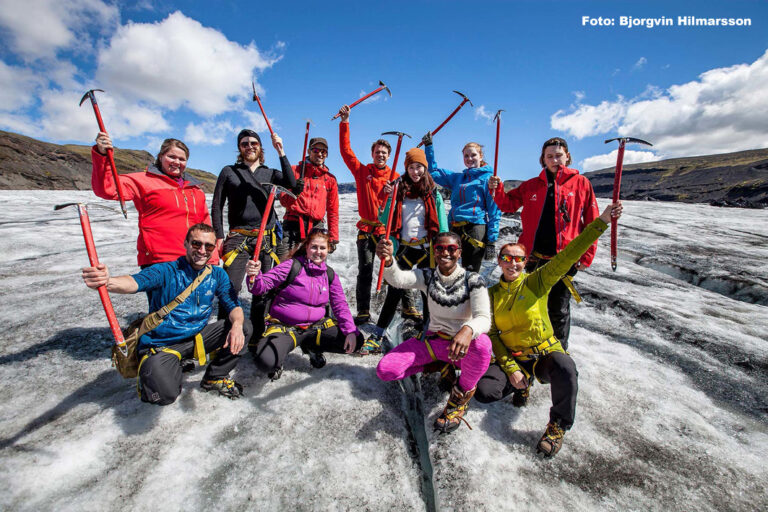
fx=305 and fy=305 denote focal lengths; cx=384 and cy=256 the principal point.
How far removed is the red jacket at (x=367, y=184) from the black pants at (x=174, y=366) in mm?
1954

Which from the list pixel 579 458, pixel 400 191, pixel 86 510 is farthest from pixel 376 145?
pixel 86 510

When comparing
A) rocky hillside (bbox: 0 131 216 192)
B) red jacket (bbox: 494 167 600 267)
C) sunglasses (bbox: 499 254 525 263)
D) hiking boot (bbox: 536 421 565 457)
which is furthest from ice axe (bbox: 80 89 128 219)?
rocky hillside (bbox: 0 131 216 192)

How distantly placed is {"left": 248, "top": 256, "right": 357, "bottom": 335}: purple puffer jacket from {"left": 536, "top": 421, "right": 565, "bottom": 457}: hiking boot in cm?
197

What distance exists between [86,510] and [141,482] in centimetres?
26

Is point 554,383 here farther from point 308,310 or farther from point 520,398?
point 308,310

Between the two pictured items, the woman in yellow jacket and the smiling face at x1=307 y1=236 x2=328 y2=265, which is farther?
the smiling face at x1=307 y1=236 x2=328 y2=265

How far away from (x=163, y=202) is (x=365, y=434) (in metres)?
2.82

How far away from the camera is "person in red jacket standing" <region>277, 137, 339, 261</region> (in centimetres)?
412

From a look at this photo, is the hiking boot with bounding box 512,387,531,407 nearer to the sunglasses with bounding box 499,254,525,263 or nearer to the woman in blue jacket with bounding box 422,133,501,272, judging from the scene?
the sunglasses with bounding box 499,254,525,263

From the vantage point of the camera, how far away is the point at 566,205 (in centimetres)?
323

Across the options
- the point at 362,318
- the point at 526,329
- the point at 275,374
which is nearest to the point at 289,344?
the point at 275,374

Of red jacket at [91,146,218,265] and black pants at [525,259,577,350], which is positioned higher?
red jacket at [91,146,218,265]

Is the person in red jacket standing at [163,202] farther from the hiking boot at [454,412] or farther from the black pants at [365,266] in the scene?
the hiking boot at [454,412]

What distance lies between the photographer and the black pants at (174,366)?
2.41 m
